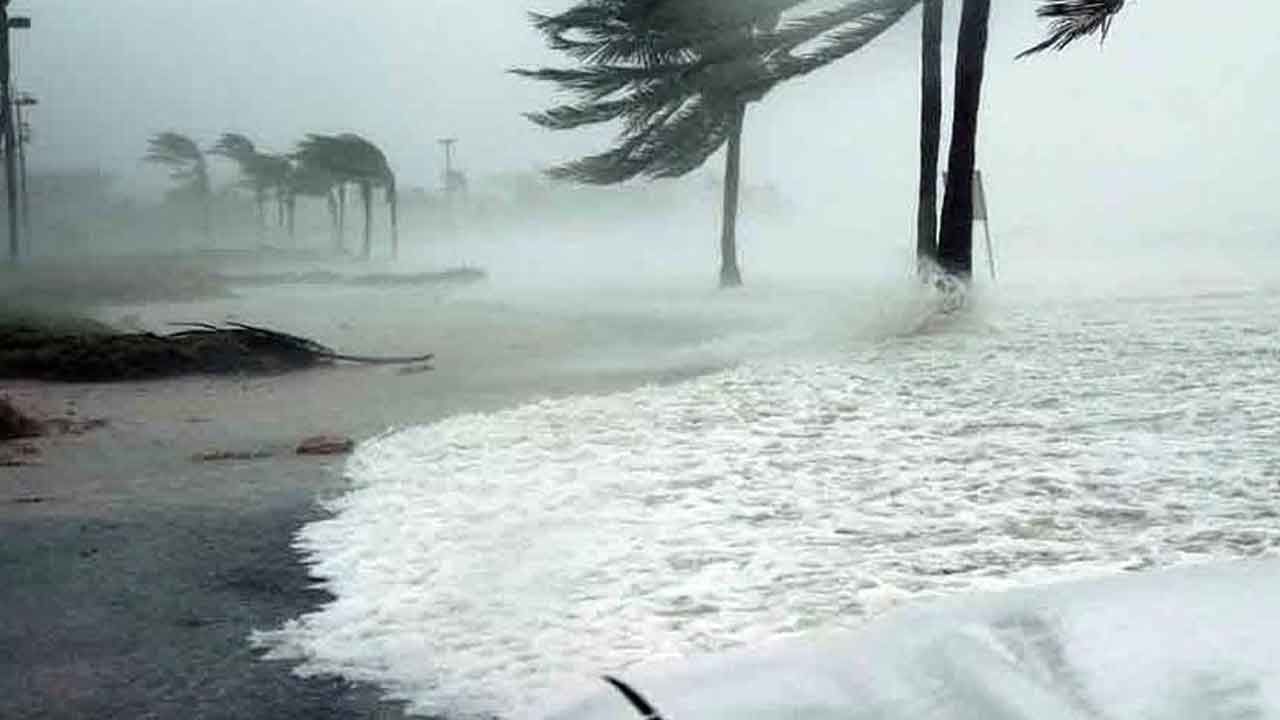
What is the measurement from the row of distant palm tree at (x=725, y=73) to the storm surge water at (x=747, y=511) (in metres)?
3.85

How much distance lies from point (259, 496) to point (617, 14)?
16810 millimetres

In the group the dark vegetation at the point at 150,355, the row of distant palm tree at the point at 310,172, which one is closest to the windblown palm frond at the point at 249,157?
the row of distant palm tree at the point at 310,172

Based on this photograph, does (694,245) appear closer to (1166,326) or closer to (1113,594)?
(1166,326)

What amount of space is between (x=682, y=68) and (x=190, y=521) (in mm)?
14840

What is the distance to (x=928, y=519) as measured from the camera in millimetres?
4199

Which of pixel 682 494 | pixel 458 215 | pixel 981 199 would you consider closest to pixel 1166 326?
pixel 981 199

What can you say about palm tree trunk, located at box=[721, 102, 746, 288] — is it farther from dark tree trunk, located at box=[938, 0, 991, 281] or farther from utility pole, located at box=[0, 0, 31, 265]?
utility pole, located at box=[0, 0, 31, 265]

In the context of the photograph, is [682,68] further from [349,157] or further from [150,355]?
[349,157]

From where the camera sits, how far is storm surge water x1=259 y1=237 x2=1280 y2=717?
313 centimetres

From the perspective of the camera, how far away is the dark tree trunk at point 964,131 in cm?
1349

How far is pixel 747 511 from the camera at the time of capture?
4422mm

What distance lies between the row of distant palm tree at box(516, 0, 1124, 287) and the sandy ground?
4.04 meters

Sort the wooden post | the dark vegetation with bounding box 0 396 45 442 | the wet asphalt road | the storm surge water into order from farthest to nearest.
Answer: the wooden post < the dark vegetation with bounding box 0 396 45 442 < the storm surge water < the wet asphalt road

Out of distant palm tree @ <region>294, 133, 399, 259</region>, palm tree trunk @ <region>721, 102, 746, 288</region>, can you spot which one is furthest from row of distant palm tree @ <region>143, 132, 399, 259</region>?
palm tree trunk @ <region>721, 102, 746, 288</region>
